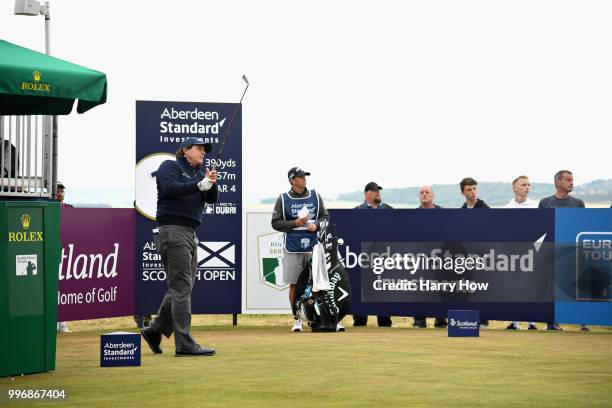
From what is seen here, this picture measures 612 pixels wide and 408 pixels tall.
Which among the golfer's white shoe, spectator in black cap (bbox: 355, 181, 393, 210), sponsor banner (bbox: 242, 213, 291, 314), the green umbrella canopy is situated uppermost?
the green umbrella canopy

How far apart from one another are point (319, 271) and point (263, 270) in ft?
7.43

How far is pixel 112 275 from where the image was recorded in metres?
17.6

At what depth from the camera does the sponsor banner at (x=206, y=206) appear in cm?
1784

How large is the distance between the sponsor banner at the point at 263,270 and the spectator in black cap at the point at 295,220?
1622 millimetres

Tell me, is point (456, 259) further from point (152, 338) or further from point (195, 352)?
point (152, 338)

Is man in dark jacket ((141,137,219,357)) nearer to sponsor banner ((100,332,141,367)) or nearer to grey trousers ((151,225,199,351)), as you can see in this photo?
grey trousers ((151,225,199,351))

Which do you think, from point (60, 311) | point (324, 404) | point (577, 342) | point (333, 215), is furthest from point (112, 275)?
point (324, 404)

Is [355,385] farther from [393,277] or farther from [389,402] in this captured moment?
[393,277]

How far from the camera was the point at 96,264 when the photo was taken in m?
17.3

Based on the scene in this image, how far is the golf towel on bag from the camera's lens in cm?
1623

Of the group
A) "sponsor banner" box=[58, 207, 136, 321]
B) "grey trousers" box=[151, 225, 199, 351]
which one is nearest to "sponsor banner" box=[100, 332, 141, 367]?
"grey trousers" box=[151, 225, 199, 351]

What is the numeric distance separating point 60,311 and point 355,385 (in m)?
7.48

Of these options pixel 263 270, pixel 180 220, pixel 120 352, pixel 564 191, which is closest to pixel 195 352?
pixel 120 352

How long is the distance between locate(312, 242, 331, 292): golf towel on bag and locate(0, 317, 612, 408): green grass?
78 centimetres
